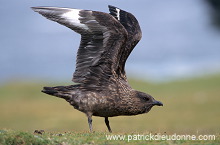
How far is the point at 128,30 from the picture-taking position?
39.1 feet

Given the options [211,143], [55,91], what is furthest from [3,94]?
[211,143]

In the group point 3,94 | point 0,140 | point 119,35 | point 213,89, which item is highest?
point 119,35

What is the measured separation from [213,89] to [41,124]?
12.9 m

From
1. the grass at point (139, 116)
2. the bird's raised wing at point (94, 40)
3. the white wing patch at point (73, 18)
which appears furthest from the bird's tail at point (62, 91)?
the grass at point (139, 116)

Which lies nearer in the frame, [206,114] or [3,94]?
[206,114]

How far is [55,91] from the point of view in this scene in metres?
10.8

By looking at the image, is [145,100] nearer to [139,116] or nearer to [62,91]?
[62,91]

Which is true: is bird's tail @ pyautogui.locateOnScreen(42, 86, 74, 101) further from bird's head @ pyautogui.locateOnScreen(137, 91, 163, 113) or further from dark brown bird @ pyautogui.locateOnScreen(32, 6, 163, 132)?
bird's head @ pyautogui.locateOnScreen(137, 91, 163, 113)

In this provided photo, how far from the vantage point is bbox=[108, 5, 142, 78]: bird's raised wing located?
11.1 m

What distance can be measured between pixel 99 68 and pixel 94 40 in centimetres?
62

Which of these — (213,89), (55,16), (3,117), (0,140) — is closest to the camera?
(0,140)

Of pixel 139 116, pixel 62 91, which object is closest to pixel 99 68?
pixel 62 91

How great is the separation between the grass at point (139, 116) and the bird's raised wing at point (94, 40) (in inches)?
276

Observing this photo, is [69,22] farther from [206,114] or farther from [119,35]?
[206,114]
